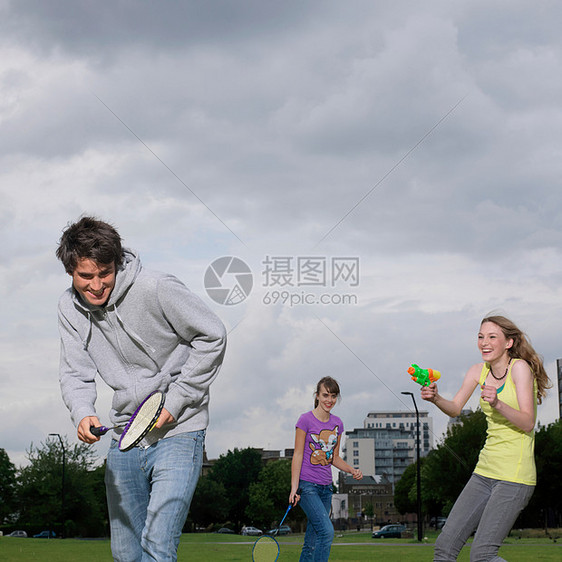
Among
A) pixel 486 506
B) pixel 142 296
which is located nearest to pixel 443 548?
pixel 486 506

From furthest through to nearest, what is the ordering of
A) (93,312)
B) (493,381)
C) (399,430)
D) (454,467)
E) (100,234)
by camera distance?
(399,430), (454,467), (493,381), (93,312), (100,234)

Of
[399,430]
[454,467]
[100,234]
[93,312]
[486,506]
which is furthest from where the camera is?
[399,430]

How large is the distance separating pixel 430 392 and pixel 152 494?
85.2 inches

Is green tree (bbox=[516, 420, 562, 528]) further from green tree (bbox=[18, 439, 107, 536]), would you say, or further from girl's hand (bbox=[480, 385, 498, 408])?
girl's hand (bbox=[480, 385, 498, 408])

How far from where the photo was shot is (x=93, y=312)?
4.28 meters

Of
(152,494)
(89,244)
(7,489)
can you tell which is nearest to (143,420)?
(152,494)

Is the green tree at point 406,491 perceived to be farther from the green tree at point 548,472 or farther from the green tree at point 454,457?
the green tree at point 548,472

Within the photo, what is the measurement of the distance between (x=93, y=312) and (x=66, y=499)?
5650cm

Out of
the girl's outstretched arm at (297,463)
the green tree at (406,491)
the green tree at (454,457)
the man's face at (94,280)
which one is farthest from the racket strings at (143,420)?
the green tree at (406,491)

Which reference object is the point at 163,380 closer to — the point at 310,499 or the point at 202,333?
the point at 202,333

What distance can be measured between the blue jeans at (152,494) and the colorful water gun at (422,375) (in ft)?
6.00

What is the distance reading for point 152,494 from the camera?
400 cm

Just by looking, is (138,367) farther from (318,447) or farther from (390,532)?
(390,532)

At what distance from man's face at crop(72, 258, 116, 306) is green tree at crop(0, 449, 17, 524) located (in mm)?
62911
